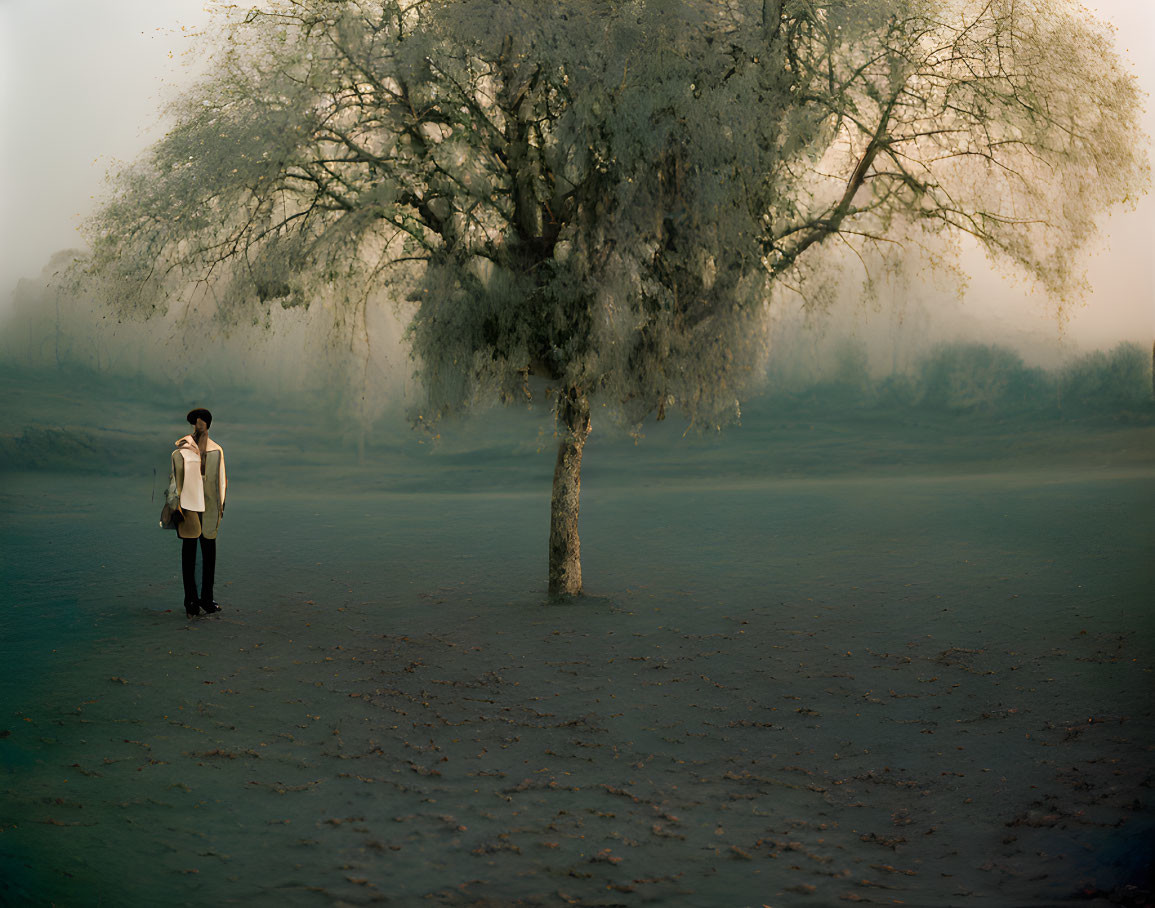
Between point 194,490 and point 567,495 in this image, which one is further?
point 567,495

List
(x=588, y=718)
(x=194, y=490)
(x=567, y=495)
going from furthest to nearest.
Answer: (x=567, y=495) < (x=194, y=490) < (x=588, y=718)

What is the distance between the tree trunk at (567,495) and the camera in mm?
12477

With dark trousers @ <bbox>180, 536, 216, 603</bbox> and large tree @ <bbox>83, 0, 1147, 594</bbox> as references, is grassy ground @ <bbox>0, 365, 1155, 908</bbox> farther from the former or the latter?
large tree @ <bbox>83, 0, 1147, 594</bbox>

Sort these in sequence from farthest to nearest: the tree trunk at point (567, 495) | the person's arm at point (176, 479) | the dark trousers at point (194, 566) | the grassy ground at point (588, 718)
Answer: the tree trunk at point (567, 495)
the dark trousers at point (194, 566)
the person's arm at point (176, 479)
the grassy ground at point (588, 718)

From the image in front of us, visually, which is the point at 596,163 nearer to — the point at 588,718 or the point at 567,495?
the point at 567,495

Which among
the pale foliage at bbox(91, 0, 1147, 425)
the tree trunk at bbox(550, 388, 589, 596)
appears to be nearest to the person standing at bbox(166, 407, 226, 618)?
the pale foliage at bbox(91, 0, 1147, 425)

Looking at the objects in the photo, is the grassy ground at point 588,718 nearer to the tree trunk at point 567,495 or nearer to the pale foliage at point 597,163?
the tree trunk at point 567,495

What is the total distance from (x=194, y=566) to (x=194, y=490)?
1.07 metres

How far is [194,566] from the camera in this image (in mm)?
10930

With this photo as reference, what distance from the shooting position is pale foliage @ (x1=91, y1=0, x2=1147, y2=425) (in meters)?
10.8

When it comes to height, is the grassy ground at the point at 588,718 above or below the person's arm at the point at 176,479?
below

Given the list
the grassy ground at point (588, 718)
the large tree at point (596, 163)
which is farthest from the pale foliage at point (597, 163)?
the grassy ground at point (588, 718)

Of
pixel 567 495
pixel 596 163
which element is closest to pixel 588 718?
pixel 567 495

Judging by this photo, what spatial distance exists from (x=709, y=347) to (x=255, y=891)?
8.36m
